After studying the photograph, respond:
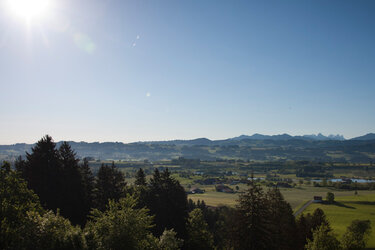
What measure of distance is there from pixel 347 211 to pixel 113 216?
5643 inches

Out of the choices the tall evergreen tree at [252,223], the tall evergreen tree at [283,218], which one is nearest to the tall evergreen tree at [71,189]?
the tall evergreen tree at [252,223]

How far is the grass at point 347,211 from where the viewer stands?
107375 millimetres

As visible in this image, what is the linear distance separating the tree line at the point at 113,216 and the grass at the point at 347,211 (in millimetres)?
63190

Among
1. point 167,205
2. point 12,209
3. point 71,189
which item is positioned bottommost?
point 167,205

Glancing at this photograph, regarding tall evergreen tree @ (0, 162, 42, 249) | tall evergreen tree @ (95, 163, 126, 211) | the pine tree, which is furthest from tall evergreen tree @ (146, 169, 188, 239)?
tall evergreen tree @ (0, 162, 42, 249)

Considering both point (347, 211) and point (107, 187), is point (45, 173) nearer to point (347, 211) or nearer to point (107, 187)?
point (107, 187)

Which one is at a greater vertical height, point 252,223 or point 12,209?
point 12,209

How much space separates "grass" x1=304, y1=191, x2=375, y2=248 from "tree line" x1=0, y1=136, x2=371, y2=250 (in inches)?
2488

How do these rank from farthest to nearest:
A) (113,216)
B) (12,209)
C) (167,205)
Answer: (167,205), (113,216), (12,209)

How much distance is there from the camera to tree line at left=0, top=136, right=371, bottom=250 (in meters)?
22.1

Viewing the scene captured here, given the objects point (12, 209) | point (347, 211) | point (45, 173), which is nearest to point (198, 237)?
point (45, 173)

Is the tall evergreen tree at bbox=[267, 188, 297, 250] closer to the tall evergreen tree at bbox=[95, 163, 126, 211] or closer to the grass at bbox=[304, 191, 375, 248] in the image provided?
the tall evergreen tree at bbox=[95, 163, 126, 211]

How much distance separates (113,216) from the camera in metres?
26.8

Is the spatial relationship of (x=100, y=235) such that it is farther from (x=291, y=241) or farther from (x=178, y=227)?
(x=291, y=241)
